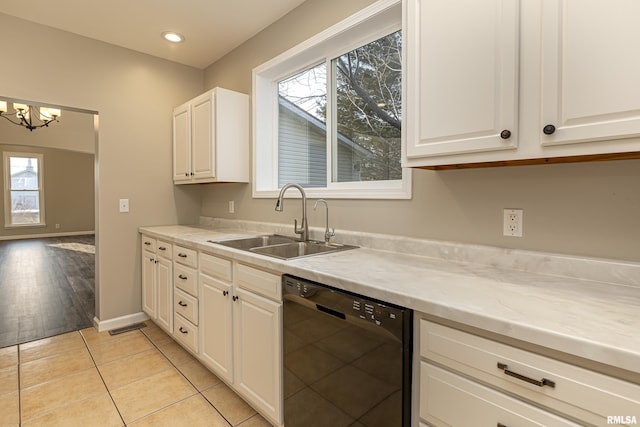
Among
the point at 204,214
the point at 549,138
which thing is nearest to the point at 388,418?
Result: the point at 549,138

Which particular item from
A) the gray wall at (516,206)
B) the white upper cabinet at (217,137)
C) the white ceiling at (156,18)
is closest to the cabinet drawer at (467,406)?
the gray wall at (516,206)

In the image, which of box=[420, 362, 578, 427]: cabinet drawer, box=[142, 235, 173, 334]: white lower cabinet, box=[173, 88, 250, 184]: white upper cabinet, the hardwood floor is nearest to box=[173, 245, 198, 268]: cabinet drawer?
box=[142, 235, 173, 334]: white lower cabinet

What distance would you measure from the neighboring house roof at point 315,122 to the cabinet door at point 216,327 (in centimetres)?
120

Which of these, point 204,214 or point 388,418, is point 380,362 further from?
point 204,214

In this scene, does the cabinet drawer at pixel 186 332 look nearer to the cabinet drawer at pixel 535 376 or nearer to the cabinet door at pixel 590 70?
the cabinet drawer at pixel 535 376

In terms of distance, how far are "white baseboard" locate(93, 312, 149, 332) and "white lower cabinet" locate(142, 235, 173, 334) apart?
0.10m

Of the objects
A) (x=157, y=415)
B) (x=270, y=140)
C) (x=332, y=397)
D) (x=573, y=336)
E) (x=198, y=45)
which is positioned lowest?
(x=157, y=415)

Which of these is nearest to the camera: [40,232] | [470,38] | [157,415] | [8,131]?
[470,38]

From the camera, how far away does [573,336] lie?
738 millimetres

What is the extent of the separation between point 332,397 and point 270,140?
6.94 feet

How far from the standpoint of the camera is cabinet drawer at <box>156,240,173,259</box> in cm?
255

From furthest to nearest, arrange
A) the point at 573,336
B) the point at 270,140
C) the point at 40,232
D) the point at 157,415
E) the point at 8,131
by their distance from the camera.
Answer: the point at 40,232 → the point at 8,131 → the point at 270,140 → the point at 157,415 → the point at 573,336

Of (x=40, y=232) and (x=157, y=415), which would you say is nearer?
(x=157, y=415)

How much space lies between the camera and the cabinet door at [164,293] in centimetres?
256
